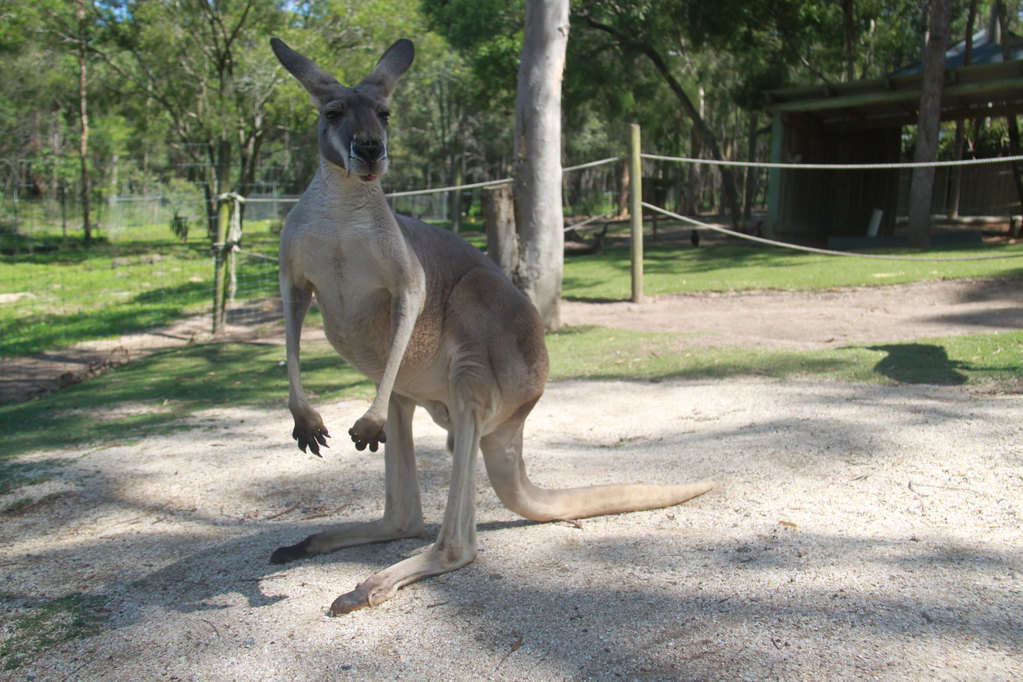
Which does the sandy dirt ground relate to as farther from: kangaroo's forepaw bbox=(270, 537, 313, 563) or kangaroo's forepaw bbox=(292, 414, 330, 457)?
kangaroo's forepaw bbox=(292, 414, 330, 457)

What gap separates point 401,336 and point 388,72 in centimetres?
82

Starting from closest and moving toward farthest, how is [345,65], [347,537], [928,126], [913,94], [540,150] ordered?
[347,537], [540,150], [928,126], [913,94], [345,65]

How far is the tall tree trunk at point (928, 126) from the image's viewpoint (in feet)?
41.6

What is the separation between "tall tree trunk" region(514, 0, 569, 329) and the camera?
8250 millimetres

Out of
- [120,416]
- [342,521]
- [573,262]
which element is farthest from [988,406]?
[573,262]

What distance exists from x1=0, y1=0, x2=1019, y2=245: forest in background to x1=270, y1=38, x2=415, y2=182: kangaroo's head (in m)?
9.92

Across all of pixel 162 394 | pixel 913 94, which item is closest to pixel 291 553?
pixel 162 394

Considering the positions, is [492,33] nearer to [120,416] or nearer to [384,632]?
[120,416]

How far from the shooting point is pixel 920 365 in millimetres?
5875

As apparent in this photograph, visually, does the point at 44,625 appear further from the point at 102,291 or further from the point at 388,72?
the point at 102,291

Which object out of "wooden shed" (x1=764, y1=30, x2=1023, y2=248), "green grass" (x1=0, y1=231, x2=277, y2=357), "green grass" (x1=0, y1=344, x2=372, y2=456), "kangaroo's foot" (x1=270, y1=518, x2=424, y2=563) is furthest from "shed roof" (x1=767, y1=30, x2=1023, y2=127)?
"kangaroo's foot" (x1=270, y1=518, x2=424, y2=563)

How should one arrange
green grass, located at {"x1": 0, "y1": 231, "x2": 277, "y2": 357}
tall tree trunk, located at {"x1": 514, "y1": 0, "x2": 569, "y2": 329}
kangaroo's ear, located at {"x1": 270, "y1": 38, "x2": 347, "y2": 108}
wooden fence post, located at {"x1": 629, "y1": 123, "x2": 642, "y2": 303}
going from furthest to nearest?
1. green grass, located at {"x1": 0, "y1": 231, "x2": 277, "y2": 357}
2. wooden fence post, located at {"x1": 629, "y1": 123, "x2": 642, "y2": 303}
3. tall tree trunk, located at {"x1": 514, "y1": 0, "x2": 569, "y2": 329}
4. kangaroo's ear, located at {"x1": 270, "y1": 38, "x2": 347, "y2": 108}

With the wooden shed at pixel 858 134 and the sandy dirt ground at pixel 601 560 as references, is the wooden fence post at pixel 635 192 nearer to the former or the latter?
the sandy dirt ground at pixel 601 560

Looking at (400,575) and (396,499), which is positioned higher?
(396,499)
